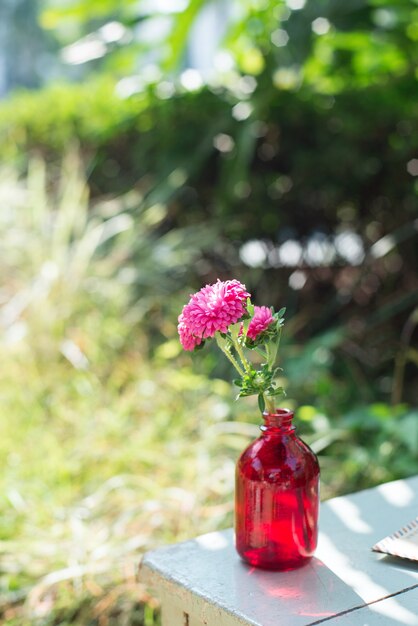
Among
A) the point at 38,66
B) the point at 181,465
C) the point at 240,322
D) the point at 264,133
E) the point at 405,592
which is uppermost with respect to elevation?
the point at 240,322

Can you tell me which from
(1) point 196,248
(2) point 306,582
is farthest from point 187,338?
(1) point 196,248

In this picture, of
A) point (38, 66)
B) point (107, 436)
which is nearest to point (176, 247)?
point (107, 436)

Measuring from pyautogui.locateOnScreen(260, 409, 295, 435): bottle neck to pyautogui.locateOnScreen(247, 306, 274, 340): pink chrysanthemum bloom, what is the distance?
0.38 ft

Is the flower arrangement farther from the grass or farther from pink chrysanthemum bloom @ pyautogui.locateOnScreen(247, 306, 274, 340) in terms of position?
the grass

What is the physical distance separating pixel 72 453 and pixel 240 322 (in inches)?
59.3

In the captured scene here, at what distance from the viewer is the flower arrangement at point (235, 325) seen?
1.11 meters

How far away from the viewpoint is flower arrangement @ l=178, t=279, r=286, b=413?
1108mm

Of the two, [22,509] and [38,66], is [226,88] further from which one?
[38,66]

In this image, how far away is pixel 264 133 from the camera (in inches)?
152

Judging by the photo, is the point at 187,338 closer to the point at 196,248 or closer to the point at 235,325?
the point at 235,325

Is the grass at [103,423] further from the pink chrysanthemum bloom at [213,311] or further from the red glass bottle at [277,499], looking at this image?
the pink chrysanthemum bloom at [213,311]

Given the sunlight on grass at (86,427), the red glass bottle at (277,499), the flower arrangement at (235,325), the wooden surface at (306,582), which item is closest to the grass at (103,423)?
the sunlight on grass at (86,427)

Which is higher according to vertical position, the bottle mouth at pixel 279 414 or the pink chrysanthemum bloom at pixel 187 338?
the pink chrysanthemum bloom at pixel 187 338

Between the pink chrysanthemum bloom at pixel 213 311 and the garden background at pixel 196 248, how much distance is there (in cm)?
122
